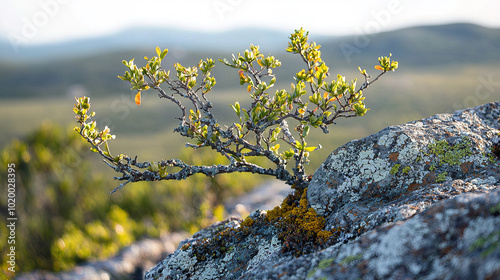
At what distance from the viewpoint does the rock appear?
2.05 m

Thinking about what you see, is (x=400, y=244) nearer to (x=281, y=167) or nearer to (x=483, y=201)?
(x=483, y=201)

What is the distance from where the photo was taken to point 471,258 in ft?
5.44

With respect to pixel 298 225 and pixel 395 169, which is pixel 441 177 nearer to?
pixel 395 169

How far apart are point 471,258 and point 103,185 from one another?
1339 centimetres

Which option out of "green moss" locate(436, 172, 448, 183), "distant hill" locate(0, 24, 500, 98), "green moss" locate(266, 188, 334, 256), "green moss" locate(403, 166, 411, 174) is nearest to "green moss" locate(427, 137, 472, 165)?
"green moss" locate(436, 172, 448, 183)

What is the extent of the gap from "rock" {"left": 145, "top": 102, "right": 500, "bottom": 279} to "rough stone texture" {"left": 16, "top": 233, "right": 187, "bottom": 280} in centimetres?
506

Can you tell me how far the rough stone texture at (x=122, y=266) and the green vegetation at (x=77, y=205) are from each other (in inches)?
11.6

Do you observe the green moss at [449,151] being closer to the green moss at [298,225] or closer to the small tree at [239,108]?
the small tree at [239,108]


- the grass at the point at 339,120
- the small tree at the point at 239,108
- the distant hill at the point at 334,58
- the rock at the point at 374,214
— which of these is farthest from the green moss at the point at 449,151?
the distant hill at the point at 334,58

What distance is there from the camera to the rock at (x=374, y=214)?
205 centimetres

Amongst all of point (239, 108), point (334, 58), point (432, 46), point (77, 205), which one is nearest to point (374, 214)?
point (239, 108)

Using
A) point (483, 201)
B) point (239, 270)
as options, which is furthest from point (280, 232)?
point (483, 201)

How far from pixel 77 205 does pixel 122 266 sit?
4443mm

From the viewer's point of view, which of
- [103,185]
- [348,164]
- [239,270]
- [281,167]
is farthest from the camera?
[103,185]
